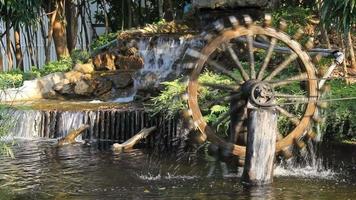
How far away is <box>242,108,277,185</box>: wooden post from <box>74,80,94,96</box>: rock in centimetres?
1082

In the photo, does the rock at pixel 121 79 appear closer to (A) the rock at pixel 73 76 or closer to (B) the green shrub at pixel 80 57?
(A) the rock at pixel 73 76

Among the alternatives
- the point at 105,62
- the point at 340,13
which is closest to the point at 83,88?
the point at 105,62

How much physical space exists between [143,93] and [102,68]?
3.12 m

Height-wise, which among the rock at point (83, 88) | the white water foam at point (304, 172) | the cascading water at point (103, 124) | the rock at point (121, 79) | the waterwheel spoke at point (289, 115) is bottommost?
the white water foam at point (304, 172)

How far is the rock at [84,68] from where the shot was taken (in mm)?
19828

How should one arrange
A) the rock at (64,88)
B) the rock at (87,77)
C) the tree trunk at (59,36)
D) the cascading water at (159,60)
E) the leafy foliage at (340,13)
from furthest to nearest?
the tree trunk at (59,36) → the rock at (87,77) → the rock at (64,88) → the cascading water at (159,60) → the leafy foliage at (340,13)

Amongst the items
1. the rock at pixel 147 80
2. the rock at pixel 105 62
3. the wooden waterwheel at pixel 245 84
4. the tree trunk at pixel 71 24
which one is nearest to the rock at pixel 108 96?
the rock at pixel 147 80

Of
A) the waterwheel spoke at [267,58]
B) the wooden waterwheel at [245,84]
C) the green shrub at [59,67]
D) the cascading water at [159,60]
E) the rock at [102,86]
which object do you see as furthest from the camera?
the green shrub at [59,67]

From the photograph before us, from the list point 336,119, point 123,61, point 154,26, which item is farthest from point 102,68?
point 336,119

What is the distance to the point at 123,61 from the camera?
65.5 feet

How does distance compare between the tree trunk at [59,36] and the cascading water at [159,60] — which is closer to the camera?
the cascading water at [159,60]

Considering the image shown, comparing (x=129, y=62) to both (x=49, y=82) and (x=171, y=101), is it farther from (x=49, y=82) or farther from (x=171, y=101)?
(x=171, y=101)

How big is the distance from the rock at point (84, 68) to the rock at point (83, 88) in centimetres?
74

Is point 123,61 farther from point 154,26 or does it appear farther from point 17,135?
point 17,135
